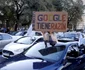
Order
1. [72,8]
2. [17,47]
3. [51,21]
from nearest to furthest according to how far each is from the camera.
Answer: [51,21] < [17,47] < [72,8]

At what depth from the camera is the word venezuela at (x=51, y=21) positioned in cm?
785

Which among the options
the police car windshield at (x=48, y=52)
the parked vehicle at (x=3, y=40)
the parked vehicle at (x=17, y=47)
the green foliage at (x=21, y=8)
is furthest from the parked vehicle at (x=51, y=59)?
the green foliage at (x=21, y=8)

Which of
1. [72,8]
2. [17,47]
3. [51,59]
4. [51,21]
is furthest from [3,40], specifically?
[72,8]

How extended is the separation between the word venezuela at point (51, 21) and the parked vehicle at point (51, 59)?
81 centimetres

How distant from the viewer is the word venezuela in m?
7.85

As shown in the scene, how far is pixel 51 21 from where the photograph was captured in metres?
7.91

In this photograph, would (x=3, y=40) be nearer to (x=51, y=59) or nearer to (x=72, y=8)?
(x=51, y=59)

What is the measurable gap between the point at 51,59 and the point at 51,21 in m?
2.07

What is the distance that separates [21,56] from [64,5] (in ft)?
128

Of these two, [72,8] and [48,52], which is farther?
[72,8]

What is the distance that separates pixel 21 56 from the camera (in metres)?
6.61

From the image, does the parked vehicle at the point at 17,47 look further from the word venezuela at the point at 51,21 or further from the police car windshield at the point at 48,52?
the police car windshield at the point at 48,52

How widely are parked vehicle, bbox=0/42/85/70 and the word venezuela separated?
805mm

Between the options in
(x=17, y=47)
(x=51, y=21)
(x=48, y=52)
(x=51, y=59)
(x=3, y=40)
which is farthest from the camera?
(x=3, y=40)
